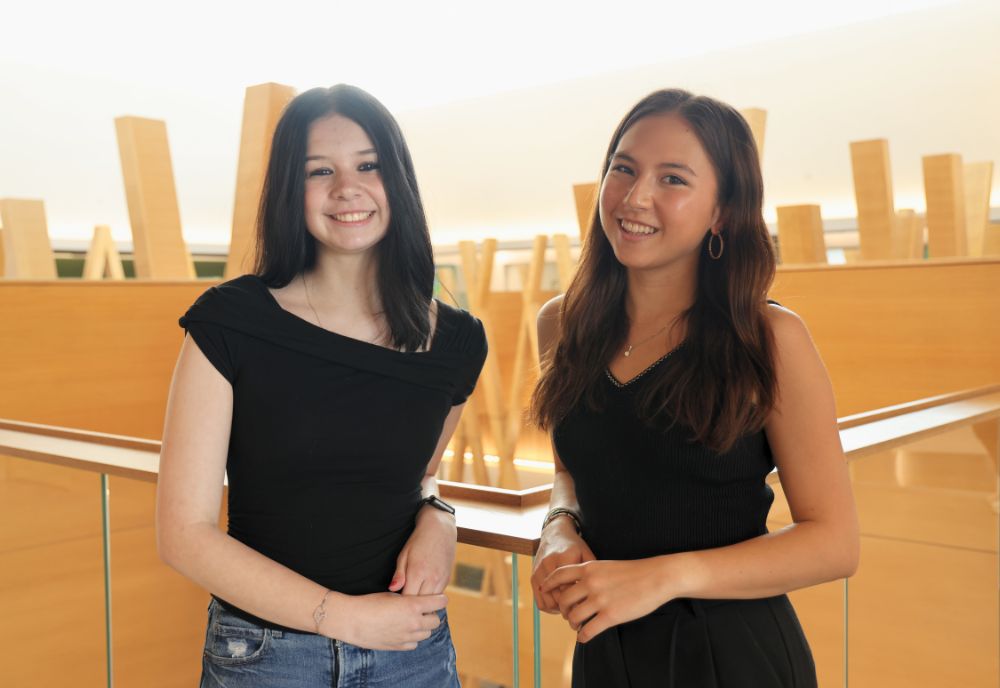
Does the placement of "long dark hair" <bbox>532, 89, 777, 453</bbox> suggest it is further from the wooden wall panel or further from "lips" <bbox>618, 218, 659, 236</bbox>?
the wooden wall panel

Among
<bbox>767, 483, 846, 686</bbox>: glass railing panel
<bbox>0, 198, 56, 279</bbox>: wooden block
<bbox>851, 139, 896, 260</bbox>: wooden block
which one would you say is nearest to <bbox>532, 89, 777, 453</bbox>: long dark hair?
<bbox>767, 483, 846, 686</bbox>: glass railing panel

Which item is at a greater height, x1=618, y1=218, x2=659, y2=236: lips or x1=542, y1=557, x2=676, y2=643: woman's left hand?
x1=618, y1=218, x2=659, y2=236: lips

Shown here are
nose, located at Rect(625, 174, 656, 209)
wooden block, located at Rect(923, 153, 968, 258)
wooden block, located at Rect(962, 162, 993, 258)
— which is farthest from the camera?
wooden block, located at Rect(962, 162, 993, 258)

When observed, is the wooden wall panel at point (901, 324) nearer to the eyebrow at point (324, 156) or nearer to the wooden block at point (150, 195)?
the wooden block at point (150, 195)

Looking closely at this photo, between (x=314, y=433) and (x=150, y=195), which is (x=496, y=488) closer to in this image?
(x=314, y=433)

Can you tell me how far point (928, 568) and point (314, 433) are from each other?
147 centimetres

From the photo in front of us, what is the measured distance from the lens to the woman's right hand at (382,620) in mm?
963

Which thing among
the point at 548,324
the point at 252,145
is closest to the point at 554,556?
the point at 548,324

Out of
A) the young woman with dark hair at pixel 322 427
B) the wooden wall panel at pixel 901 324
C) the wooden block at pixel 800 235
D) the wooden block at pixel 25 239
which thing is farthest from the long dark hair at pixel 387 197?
the wooden block at pixel 800 235

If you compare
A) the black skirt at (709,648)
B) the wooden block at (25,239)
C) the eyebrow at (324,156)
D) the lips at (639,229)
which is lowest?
the black skirt at (709,648)

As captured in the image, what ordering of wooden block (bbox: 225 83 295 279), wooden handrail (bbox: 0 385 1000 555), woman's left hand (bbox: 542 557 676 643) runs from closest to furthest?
woman's left hand (bbox: 542 557 676 643) < wooden handrail (bbox: 0 385 1000 555) < wooden block (bbox: 225 83 295 279)

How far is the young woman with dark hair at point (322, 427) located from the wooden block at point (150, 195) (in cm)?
307

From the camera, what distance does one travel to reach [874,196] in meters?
4.63

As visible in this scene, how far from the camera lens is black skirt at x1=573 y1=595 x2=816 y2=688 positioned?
3.25 feet
